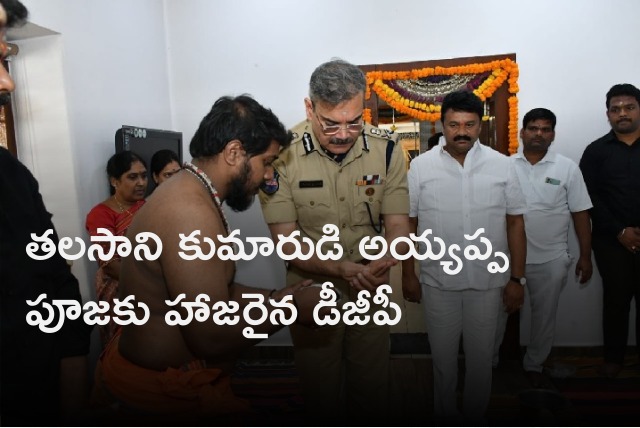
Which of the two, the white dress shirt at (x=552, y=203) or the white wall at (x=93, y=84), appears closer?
the white wall at (x=93, y=84)

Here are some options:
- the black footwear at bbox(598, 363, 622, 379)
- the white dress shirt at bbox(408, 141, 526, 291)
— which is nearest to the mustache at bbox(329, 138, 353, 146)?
the white dress shirt at bbox(408, 141, 526, 291)

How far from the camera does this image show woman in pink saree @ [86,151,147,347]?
2752 mm

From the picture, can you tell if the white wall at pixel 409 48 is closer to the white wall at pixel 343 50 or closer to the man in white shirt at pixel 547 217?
the white wall at pixel 343 50

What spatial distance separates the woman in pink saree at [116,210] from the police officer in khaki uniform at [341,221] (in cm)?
108

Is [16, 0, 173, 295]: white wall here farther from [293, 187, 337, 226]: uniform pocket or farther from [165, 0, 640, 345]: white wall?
[293, 187, 337, 226]: uniform pocket

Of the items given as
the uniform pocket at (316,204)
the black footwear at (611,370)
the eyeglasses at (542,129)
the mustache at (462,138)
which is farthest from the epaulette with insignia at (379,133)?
the black footwear at (611,370)

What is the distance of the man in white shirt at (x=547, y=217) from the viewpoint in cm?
346

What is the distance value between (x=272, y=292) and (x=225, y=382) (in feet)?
1.13

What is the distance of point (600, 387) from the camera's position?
3.48 metres

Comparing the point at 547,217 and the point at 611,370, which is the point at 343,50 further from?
the point at 611,370

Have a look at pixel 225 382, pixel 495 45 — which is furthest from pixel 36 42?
pixel 495 45

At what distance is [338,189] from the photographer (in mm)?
2289

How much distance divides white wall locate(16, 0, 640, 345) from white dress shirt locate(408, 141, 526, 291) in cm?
158

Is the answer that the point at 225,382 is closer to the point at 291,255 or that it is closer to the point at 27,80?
the point at 291,255
